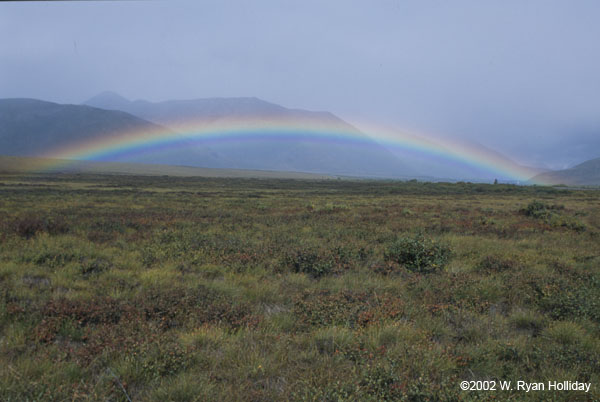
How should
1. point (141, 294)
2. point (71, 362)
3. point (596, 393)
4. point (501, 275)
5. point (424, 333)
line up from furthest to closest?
point (501, 275), point (141, 294), point (424, 333), point (71, 362), point (596, 393)

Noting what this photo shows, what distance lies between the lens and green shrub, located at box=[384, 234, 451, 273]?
8008 millimetres

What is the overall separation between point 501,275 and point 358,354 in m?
5.67

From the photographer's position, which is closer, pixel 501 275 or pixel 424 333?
pixel 424 333

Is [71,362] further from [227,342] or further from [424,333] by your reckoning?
[424,333]

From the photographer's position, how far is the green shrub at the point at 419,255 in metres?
8.01

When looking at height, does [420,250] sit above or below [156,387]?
above

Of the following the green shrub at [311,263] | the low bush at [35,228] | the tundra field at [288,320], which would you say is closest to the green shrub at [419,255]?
the tundra field at [288,320]

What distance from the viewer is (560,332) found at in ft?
15.1

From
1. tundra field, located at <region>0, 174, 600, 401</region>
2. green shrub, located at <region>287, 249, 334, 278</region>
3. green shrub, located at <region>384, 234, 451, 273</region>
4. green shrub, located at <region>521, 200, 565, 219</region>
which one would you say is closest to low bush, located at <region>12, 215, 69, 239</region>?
tundra field, located at <region>0, 174, 600, 401</region>

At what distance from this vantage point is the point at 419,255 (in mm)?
8391

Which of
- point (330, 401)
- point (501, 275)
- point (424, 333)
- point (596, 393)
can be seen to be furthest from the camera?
point (501, 275)

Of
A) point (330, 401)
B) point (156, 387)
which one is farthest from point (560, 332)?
point (156, 387)

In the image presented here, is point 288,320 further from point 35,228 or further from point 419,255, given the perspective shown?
point 35,228

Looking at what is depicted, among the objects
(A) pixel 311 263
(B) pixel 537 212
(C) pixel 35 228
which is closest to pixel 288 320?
(A) pixel 311 263
